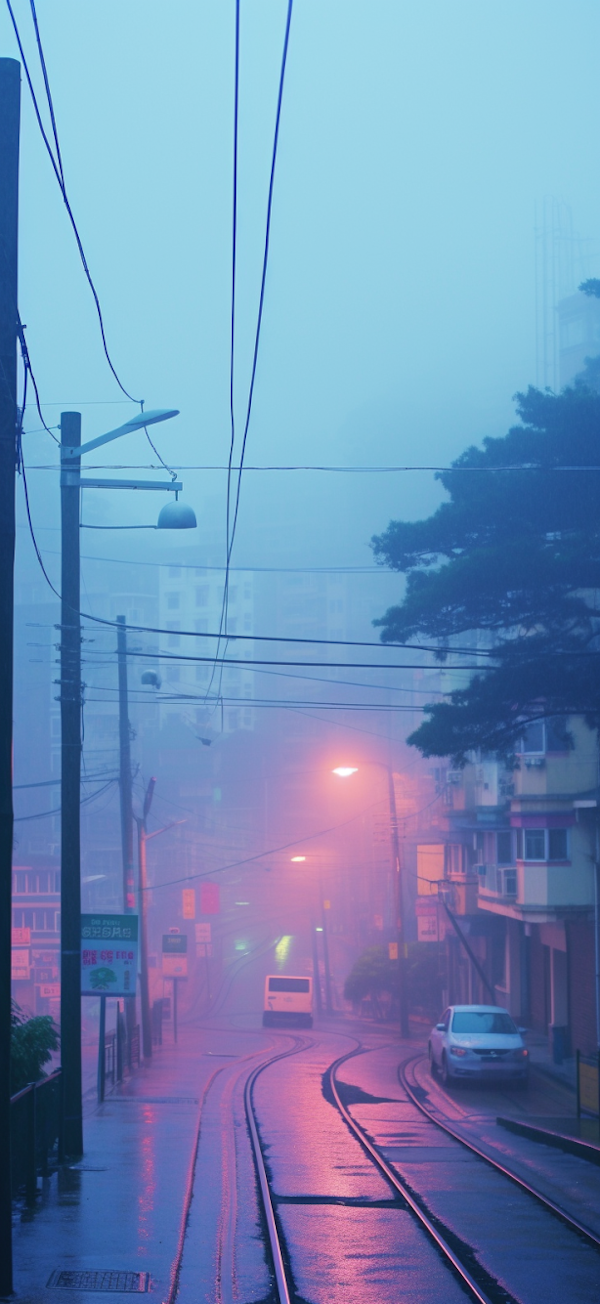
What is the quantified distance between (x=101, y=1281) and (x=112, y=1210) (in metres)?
2.76

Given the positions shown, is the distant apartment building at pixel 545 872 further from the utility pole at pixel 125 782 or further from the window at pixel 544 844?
the utility pole at pixel 125 782

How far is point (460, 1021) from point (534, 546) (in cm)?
1076

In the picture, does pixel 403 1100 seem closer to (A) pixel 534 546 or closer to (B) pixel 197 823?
(A) pixel 534 546

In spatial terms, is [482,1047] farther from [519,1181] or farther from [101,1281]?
[101,1281]

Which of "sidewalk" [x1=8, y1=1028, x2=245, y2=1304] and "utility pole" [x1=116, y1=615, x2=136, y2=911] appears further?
"utility pole" [x1=116, y1=615, x2=136, y2=911]

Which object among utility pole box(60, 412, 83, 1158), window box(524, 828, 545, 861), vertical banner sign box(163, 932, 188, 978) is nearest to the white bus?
vertical banner sign box(163, 932, 188, 978)

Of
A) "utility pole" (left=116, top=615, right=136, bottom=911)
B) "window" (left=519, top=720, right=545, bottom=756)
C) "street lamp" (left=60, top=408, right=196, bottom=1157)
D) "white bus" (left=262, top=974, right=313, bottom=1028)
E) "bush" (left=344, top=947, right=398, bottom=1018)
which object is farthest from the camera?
"bush" (left=344, top=947, right=398, bottom=1018)

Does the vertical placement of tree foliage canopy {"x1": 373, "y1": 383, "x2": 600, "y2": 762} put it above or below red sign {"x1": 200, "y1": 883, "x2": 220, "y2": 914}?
above

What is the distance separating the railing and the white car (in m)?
12.8

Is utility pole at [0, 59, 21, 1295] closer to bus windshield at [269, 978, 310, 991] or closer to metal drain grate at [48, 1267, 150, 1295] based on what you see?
metal drain grate at [48, 1267, 150, 1295]

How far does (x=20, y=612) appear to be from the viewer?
362 feet

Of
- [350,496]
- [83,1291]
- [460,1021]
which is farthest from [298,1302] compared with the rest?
[350,496]

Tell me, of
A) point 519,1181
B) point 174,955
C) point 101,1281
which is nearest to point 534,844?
point 519,1181

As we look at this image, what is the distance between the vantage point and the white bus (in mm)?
52031
